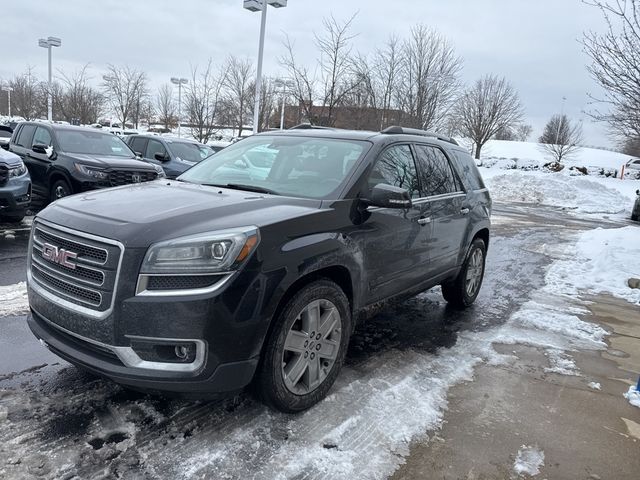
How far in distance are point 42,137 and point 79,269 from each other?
8.62m

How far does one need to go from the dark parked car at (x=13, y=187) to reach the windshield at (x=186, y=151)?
17.8 ft

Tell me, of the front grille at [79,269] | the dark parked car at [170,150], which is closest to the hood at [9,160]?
the dark parked car at [170,150]

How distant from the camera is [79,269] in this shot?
2.69 meters

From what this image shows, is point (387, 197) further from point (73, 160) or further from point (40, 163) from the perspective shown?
point (40, 163)

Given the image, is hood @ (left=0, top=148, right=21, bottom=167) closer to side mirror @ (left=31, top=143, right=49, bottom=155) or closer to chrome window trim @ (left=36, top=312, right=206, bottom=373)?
side mirror @ (left=31, top=143, right=49, bottom=155)

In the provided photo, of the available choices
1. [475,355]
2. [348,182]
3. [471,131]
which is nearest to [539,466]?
[475,355]

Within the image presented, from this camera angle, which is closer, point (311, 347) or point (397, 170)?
point (311, 347)

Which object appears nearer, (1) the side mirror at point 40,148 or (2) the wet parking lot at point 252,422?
(2) the wet parking lot at point 252,422

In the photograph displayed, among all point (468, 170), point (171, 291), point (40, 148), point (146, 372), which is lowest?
point (146, 372)

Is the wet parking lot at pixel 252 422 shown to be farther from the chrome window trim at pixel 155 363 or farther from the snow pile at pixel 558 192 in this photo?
the snow pile at pixel 558 192

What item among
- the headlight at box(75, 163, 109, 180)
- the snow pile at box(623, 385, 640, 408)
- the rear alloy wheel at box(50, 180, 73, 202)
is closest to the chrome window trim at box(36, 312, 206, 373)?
the snow pile at box(623, 385, 640, 408)

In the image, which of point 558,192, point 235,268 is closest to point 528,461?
point 235,268

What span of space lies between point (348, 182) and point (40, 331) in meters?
2.18

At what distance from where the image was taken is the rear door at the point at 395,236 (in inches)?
140
